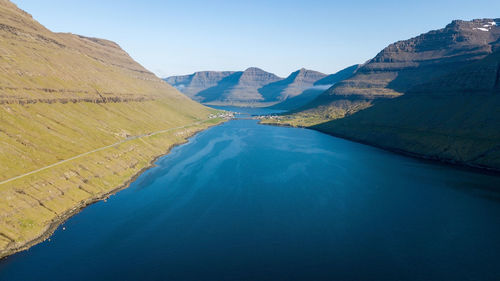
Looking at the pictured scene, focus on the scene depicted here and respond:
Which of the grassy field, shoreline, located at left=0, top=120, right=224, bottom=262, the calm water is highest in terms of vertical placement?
the grassy field

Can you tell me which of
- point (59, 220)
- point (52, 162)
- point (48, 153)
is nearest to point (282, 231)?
point (59, 220)

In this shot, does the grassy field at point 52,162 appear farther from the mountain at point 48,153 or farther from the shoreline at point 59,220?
the shoreline at point 59,220

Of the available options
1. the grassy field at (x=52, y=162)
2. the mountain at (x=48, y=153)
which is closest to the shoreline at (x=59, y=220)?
the mountain at (x=48, y=153)

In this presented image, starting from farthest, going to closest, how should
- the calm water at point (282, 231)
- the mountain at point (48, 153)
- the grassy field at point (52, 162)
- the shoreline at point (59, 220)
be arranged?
the mountain at point (48, 153) < the grassy field at point (52, 162) < the shoreline at point (59, 220) < the calm water at point (282, 231)

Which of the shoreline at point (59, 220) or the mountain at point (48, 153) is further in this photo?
the mountain at point (48, 153)

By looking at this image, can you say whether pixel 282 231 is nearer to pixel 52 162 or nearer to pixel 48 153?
pixel 52 162

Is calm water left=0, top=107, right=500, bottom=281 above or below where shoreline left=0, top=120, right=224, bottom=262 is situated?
below

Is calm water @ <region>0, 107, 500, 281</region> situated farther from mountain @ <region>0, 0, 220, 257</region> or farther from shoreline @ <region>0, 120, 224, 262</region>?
mountain @ <region>0, 0, 220, 257</region>

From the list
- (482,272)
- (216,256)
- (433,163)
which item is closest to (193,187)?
(216,256)

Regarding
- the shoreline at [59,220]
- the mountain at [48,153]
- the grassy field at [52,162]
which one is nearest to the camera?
the shoreline at [59,220]

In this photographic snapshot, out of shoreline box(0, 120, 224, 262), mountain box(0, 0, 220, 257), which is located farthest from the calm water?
mountain box(0, 0, 220, 257)
